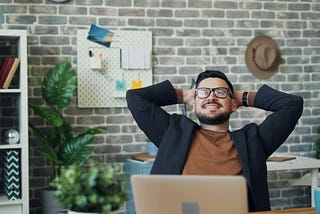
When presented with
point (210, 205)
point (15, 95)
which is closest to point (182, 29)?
point (15, 95)

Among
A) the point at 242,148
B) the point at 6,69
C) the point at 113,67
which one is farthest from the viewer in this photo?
the point at 113,67

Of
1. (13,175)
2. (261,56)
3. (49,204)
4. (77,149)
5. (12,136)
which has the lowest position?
(49,204)

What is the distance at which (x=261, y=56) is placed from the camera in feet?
17.4

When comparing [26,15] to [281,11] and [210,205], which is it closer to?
[281,11]

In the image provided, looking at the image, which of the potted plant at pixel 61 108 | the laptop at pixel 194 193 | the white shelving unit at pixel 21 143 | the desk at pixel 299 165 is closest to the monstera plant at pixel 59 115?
the potted plant at pixel 61 108

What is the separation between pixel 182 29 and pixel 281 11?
3.31 feet

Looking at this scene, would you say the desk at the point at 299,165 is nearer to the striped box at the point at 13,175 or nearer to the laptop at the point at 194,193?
the striped box at the point at 13,175

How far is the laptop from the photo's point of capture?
1633 millimetres

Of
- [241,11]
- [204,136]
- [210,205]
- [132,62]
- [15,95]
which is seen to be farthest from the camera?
[241,11]

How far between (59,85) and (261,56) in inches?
74.8

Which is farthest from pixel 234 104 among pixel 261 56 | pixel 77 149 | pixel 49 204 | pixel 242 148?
pixel 261 56

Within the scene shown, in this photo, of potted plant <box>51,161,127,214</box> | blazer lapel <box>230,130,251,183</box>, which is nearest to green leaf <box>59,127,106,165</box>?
blazer lapel <box>230,130,251,183</box>

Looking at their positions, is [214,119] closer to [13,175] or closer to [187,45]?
[13,175]

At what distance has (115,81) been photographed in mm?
Result: 4906
